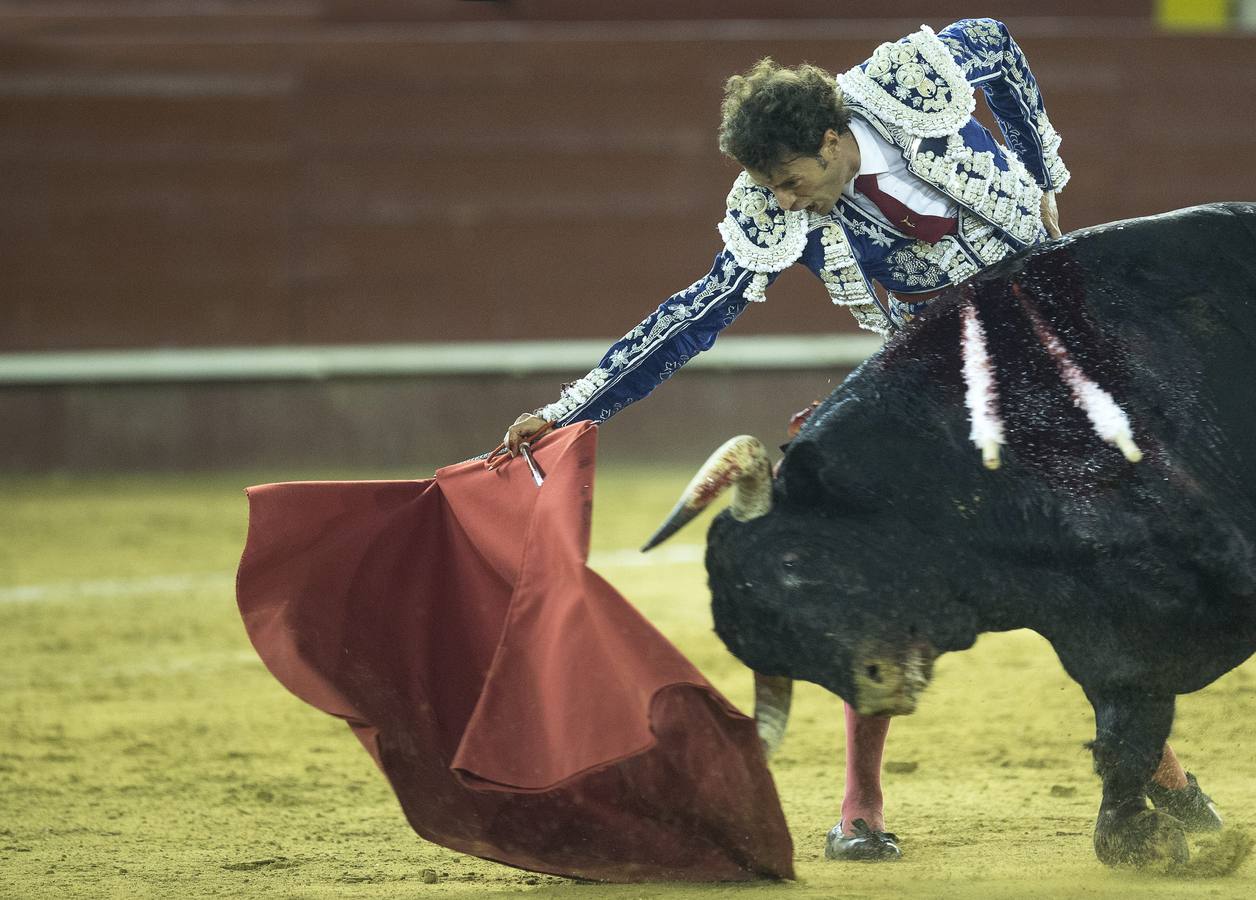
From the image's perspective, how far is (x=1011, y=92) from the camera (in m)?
2.44

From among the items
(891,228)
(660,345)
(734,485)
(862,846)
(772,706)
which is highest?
(891,228)

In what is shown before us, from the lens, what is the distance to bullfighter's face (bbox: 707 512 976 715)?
2.16m

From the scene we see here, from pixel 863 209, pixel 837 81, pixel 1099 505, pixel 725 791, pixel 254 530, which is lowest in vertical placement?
pixel 725 791

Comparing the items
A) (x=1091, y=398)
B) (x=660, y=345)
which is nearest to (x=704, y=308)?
(x=660, y=345)

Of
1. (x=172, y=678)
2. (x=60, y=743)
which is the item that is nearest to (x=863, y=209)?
(x=60, y=743)

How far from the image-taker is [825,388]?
6840 millimetres

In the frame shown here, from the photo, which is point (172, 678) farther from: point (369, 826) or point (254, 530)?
point (254, 530)

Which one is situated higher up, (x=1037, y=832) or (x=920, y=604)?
(x=920, y=604)

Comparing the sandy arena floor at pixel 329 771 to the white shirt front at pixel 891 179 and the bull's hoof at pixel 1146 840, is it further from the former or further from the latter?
the white shirt front at pixel 891 179

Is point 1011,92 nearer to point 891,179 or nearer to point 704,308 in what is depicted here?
point 891,179

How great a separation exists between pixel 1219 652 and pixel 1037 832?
0.49 meters

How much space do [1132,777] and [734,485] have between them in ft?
2.09

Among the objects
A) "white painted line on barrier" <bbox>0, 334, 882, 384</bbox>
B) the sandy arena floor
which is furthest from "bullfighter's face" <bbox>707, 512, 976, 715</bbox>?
"white painted line on barrier" <bbox>0, 334, 882, 384</bbox>

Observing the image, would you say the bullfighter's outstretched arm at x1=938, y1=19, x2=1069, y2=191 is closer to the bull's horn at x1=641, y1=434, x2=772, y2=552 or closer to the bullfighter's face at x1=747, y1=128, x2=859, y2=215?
the bullfighter's face at x1=747, y1=128, x2=859, y2=215
